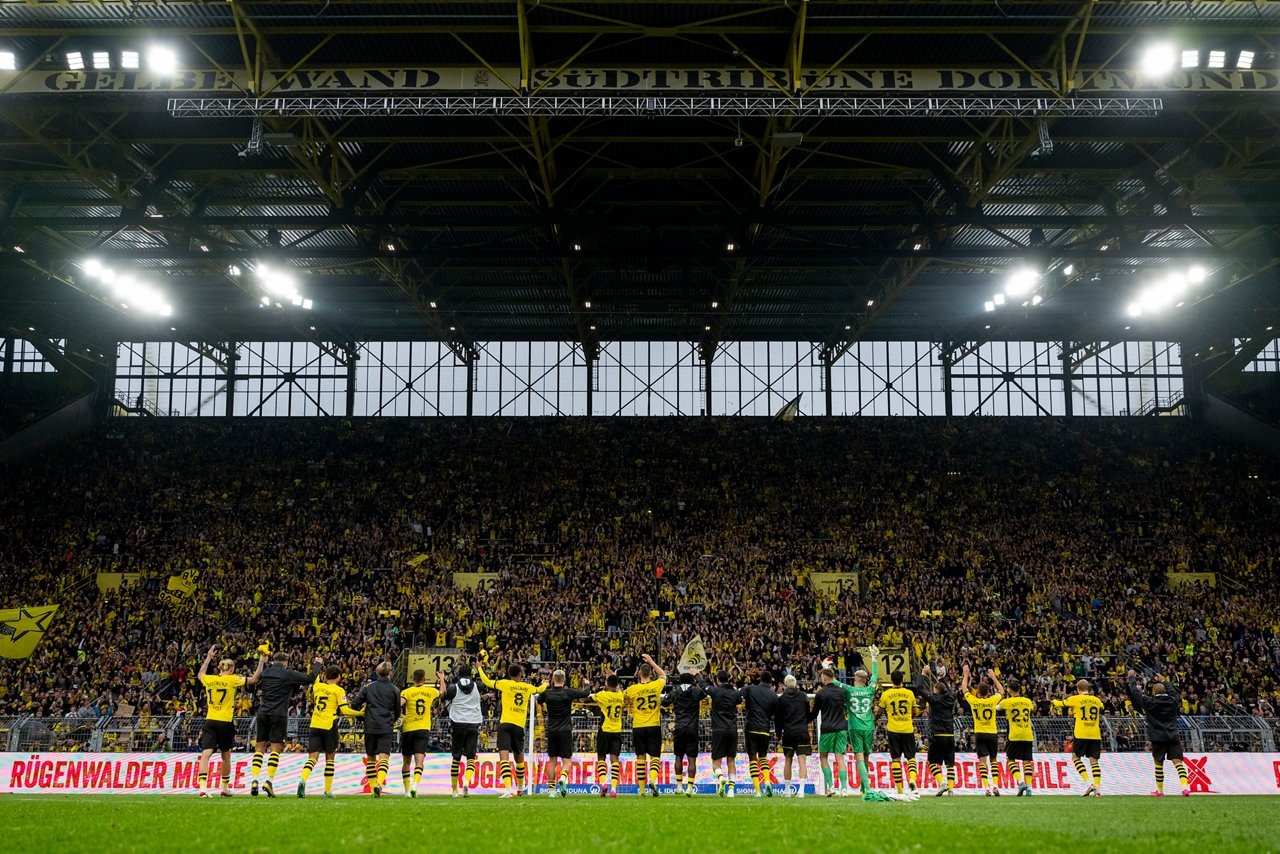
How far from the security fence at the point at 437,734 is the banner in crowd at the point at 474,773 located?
54 centimetres

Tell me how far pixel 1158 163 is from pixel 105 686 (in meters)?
36.2

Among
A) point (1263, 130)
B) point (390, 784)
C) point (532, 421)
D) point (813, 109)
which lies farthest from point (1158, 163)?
point (532, 421)

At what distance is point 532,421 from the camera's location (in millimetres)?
55594

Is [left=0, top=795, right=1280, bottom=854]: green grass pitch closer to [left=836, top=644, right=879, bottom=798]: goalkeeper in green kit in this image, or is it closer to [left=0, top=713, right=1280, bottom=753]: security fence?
[left=836, top=644, right=879, bottom=798]: goalkeeper in green kit

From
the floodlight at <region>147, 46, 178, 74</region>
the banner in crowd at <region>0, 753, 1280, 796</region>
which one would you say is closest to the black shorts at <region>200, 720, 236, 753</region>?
the banner in crowd at <region>0, 753, 1280, 796</region>

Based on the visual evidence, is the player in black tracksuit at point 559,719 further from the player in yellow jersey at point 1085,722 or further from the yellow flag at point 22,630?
the yellow flag at point 22,630

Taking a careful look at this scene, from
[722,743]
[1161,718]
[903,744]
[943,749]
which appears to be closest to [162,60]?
[722,743]

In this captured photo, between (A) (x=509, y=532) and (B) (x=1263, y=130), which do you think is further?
(A) (x=509, y=532)

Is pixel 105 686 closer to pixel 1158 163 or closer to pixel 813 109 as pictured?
pixel 813 109

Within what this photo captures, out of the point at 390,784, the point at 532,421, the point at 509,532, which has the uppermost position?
the point at 532,421

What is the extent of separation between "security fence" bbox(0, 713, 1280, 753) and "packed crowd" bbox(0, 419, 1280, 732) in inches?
142

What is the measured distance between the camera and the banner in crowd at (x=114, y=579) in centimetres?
3978

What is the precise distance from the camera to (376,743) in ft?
55.9

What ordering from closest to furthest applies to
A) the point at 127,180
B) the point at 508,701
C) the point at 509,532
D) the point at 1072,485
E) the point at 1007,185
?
the point at 508,701
the point at 127,180
the point at 1007,185
the point at 509,532
the point at 1072,485
